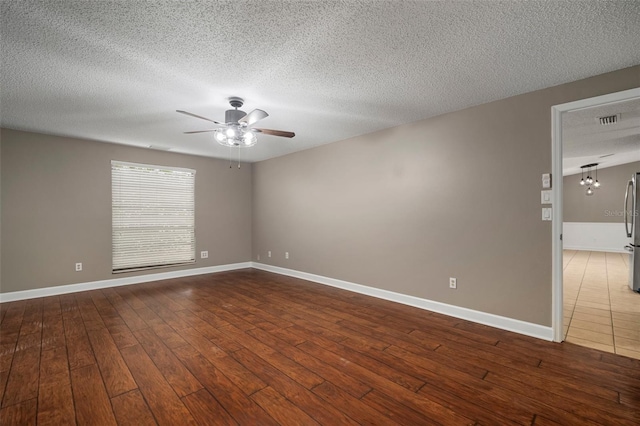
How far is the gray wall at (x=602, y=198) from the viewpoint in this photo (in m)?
8.21

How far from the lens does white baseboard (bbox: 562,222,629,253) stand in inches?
329

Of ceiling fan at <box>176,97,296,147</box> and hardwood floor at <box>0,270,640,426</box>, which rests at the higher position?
ceiling fan at <box>176,97,296,147</box>

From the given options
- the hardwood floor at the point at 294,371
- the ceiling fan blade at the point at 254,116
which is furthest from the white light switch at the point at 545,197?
the ceiling fan blade at the point at 254,116

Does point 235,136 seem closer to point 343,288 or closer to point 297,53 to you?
point 297,53

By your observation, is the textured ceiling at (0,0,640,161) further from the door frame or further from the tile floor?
the tile floor

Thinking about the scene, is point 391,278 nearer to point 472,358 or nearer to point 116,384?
point 472,358

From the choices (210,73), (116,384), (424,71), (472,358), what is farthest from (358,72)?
(116,384)

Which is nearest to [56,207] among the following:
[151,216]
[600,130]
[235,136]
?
[151,216]

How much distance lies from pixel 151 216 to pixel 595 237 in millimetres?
12542

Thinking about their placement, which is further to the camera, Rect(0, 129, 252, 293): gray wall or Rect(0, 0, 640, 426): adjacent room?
Rect(0, 129, 252, 293): gray wall

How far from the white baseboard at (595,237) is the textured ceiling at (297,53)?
29.8 ft

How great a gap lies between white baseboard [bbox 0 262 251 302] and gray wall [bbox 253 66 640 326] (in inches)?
88.6

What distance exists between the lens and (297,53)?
2113 millimetres

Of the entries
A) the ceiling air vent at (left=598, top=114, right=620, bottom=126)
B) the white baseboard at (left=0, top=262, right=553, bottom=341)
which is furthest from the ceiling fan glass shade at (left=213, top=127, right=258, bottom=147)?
the ceiling air vent at (left=598, top=114, right=620, bottom=126)
